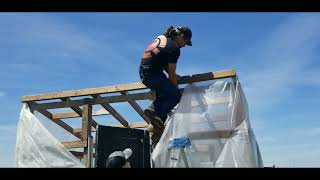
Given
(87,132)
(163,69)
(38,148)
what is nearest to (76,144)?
(87,132)

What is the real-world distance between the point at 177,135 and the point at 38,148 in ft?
6.56

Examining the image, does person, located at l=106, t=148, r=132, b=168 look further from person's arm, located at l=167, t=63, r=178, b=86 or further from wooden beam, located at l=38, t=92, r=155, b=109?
person's arm, located at l=167, t=63, r=178, b=86

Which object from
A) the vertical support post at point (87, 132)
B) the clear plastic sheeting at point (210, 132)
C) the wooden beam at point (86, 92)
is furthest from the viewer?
the vertical support post at point (87, 132)

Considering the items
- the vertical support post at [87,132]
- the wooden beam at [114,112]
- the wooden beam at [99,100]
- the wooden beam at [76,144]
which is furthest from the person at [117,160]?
the wooden beam at [114,112]

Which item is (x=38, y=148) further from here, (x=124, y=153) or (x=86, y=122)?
(x=124, y=153)

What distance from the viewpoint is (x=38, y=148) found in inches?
231

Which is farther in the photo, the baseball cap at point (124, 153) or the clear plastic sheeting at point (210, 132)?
the baseball cap at point (124, 153)

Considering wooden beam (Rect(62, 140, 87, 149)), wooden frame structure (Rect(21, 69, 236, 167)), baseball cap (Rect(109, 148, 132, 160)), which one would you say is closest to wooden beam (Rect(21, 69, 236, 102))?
wooden frame structure (Rect(21, 69, 236, 167))

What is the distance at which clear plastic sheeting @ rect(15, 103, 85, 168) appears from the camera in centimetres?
572

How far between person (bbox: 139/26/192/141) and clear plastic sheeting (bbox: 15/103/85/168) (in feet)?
4.25

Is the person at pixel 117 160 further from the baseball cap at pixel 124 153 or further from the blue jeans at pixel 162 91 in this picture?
the blue jeans at pixel 162 91

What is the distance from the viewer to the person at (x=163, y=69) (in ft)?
18.9
